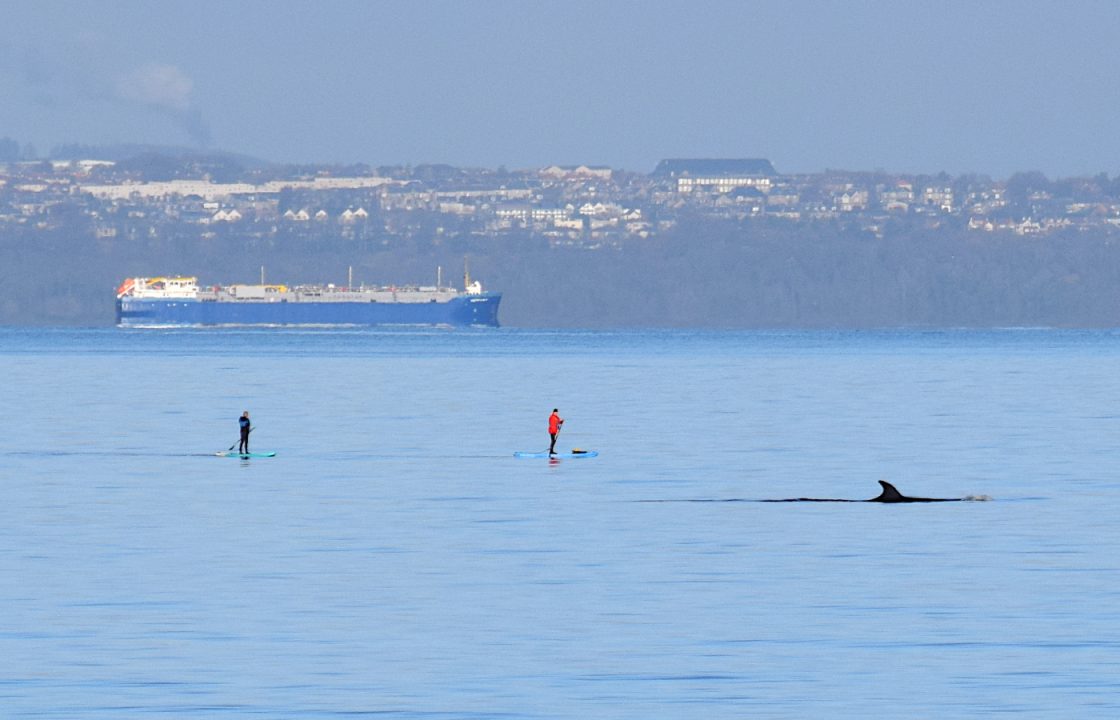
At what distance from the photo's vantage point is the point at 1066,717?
83.3ft

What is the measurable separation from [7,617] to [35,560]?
6.94 m

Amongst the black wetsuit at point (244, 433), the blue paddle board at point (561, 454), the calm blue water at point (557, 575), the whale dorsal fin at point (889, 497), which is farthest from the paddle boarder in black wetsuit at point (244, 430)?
the whale dorsal fin at point (889, 497)

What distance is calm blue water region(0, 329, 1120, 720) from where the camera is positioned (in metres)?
26.9

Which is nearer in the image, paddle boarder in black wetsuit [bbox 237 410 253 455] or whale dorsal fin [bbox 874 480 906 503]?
whale dorsal fin [bbox 874 480 906 503]

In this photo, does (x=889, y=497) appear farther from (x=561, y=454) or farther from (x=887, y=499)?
(x=561, y=454)

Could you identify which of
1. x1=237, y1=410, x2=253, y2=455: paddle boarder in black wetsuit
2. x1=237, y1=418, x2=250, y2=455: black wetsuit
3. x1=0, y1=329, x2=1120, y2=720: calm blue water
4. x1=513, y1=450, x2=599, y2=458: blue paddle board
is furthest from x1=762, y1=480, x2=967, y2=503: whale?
x1=237, y1=418, x2=250, y2=455: black wetsuit

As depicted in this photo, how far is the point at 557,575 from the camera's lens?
3697 centimetres

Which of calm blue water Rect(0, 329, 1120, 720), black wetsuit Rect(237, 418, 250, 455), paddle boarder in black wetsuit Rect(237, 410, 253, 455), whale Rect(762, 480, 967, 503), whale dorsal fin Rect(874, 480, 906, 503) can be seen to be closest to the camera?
calm blue water Rect(0, 329, 1120, 720)

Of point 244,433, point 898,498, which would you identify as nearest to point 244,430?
point 244,433

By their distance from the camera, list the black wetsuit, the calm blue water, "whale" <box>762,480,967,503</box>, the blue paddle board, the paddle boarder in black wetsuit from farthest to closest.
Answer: the blue paddle board
the black wetsuit
the paddle boarder in black wetsuit
"whale" <box>762,480,967,503</box>
the calm blue water

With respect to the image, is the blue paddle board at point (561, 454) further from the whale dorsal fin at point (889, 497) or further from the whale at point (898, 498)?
the whale dorsal fin at point (889, 497)

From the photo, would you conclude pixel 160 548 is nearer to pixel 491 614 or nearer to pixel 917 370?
pixel 491 614

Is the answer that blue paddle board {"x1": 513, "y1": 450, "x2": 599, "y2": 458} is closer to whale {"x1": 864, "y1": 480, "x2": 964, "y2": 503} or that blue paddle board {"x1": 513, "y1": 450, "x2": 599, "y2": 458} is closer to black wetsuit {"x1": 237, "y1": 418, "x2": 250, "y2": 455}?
black wetsuit {"x1": 237, "y1": 418, "x2": 250, "y2": 455}

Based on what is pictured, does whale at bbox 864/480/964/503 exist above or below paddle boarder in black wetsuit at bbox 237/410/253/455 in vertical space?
above
